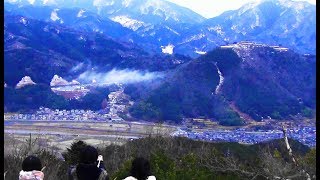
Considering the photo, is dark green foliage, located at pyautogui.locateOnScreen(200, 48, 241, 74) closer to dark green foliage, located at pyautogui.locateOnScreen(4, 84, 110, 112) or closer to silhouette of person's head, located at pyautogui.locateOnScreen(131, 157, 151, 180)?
dark green foliage, located at pyautogui.locateOnScreen(4, 84, 110, 112)

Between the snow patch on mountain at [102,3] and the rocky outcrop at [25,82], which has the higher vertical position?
the snow patch on mountain at [102,3]

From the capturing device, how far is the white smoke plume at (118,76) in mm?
52375

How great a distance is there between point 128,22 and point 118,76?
119 feet

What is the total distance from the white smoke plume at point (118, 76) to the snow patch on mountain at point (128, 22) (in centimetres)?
3166

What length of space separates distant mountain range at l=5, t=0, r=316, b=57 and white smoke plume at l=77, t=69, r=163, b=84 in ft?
38.3

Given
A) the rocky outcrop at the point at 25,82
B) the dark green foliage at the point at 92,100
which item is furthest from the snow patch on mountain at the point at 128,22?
the rocky outcrop at the point at 25,82

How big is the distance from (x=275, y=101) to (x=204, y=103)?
608cm

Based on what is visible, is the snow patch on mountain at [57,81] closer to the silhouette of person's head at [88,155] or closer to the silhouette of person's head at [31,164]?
the silhouette of person's head at [31,164]

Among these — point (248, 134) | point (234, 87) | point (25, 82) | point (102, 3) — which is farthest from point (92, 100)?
point (102, 3)

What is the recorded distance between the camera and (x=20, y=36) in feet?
173

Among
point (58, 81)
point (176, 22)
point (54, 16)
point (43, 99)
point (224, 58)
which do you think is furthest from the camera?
point (176, 22)

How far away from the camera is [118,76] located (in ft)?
187

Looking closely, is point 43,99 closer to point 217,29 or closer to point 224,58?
point 224,58

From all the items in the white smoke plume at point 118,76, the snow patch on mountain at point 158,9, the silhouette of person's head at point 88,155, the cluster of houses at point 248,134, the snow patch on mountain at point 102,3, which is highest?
the snow patch on mountain at point 102,3
